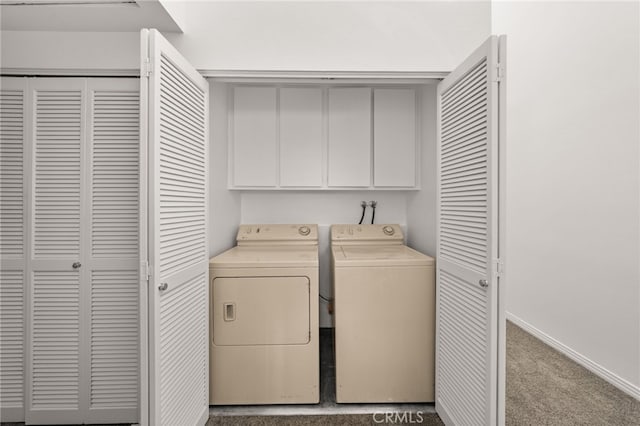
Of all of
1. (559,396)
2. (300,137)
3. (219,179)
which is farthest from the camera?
(300,137)

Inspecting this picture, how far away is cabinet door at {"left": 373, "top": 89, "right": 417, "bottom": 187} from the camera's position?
269 centimetres

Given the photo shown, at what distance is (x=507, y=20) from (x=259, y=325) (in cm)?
420

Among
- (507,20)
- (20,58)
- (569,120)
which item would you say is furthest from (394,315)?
(507,20)

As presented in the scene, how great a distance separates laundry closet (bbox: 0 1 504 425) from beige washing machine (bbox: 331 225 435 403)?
0.13 m

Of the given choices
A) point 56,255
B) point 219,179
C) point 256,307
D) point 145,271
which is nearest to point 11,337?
point 56,255

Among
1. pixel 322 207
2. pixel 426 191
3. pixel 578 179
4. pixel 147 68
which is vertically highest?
pixel 147 68

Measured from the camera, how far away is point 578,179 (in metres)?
2.59

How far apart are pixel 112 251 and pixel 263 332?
1016mm

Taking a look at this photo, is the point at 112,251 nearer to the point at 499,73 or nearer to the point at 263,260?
the point at 263,260

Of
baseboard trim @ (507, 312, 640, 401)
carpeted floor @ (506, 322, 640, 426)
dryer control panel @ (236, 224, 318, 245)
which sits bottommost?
carpeted floor @ (506, 322, 640, 426)

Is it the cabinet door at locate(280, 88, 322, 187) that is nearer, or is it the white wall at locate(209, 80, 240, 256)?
the white wall at locate(209, 80, 240, 256)

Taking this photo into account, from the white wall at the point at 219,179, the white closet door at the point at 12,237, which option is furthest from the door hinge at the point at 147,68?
the white closet door at the point at 12,237

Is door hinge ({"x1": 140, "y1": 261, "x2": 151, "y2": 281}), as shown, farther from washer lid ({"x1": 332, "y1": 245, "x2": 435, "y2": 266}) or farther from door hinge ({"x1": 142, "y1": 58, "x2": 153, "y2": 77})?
washer lid ({"x1": 332, "y1": 245, "x2": 435, "y2": 266})

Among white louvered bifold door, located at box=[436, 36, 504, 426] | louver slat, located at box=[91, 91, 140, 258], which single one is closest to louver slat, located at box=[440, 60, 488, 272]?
white louvered bifold door, located at box=[436, 36, 504, 426]
